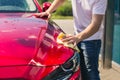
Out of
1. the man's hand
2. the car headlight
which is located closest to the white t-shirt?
the car headlight

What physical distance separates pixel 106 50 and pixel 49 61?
13.9ft

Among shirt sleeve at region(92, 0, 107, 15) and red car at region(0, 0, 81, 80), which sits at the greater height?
shirt sleeve at region(92, 0, 107, 15)

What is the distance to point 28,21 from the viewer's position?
4.18 metres

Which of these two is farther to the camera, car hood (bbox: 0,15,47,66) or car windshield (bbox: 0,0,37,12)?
car windshield (bbox: 0,0,37,12)

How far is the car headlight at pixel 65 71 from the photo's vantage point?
3.22 metres

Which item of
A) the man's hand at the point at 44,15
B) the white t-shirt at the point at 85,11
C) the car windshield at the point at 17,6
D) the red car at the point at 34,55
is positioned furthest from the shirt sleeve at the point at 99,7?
the car windshield at the point at 17,6

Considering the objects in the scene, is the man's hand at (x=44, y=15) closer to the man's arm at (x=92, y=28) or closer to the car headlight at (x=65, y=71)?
the man's arm at (x=92, y=28)

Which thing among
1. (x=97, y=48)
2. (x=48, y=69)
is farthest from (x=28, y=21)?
(x=48, y=69)

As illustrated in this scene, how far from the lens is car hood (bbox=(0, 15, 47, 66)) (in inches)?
125

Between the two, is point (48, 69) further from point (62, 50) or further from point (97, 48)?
point (97, 48)

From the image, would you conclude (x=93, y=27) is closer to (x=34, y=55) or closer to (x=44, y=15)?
(x=34, y=55)

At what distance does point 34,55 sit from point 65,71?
28 centimetres

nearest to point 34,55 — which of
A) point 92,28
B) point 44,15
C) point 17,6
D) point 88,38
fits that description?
point 92,28

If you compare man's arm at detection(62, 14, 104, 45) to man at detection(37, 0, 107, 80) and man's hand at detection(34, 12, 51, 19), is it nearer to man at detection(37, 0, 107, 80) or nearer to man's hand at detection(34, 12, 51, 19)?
man at detection(37, 0, 107, 80)
